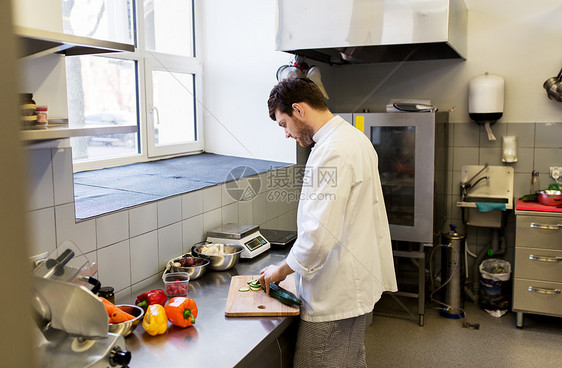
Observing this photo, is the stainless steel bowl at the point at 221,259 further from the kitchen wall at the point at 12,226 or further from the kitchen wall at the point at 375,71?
the kitchen wall at the point at 12,226

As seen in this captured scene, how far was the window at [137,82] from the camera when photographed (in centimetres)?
262

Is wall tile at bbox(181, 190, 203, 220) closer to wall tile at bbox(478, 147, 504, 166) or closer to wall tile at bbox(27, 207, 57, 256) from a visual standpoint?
wall tile at bbox(27, 207, 57, 256)

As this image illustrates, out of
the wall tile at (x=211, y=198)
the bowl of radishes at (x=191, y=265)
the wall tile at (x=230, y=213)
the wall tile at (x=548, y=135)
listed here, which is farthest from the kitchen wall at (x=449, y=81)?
the bowl of radishes at (x=191, y=265)

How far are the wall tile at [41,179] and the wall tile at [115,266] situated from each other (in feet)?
1.02

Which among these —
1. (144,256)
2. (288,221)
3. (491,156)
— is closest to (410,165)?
(491,156)

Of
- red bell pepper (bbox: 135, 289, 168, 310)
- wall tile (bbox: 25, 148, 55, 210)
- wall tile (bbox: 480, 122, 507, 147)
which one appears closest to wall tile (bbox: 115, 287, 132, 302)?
red bell pepper (bbox: 135, 289, 168, 310)

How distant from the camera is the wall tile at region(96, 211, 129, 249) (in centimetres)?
188

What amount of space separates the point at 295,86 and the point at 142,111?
136cm

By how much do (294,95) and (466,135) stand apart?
238cm

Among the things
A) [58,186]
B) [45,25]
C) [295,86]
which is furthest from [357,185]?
[45,25]

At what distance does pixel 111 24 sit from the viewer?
9.08ft

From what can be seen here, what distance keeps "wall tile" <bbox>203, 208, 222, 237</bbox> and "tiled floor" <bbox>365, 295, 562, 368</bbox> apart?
48.6 inches

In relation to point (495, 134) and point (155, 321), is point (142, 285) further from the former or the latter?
point (495, 134)

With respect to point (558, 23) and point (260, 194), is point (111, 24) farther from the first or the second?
point (558, 23)
